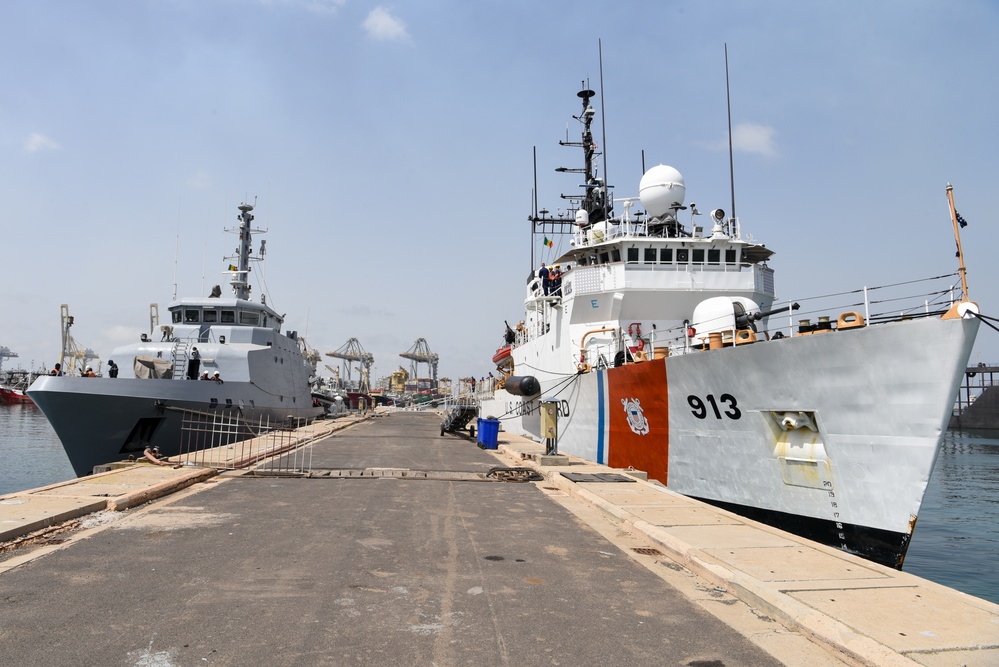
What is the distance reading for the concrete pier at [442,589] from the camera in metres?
4.10

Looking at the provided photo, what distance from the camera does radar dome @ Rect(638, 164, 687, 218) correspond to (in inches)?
730

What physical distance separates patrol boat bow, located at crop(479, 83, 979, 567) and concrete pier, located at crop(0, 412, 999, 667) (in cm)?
197

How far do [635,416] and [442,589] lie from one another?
939 centimetres

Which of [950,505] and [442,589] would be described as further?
[950,505]

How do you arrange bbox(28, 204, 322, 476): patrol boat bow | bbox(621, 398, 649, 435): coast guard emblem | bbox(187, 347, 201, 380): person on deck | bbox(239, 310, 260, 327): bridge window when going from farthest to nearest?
bbox(239, 310, 260, 327): bridge window, bbox(187, 347, 201, 380): person on deck, bbox(28, 204, 322, 476): patrol boat bow, bbox(621, 398, 649, 435): coast guard emblem

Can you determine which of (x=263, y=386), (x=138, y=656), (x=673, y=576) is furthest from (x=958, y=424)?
(x=138, y=656)

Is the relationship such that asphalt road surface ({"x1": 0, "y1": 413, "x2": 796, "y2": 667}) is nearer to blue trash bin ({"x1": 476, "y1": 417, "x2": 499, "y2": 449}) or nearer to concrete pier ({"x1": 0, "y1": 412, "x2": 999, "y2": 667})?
concrete pier ({"x1": 0, "y1": 412, "x2": 999, "y2": 667})

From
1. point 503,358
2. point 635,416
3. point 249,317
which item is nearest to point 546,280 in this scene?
point 635,416

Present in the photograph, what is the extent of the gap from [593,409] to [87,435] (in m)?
15.0

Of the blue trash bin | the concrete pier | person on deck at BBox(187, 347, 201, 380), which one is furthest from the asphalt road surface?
person on deck at BBox(187, 347, 201, 380)

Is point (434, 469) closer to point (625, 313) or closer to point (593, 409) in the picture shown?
point (593, 409)

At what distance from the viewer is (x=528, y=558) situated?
6.57m

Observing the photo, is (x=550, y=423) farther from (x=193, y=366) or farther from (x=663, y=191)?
(x=193, y=366)

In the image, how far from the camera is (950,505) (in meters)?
19.8
